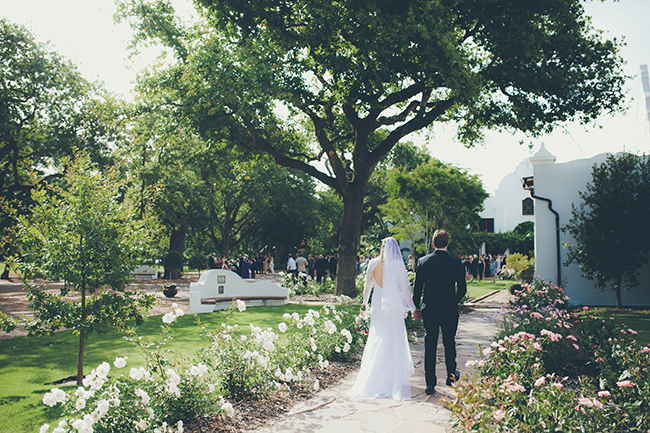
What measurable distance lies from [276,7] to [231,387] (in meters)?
12.5

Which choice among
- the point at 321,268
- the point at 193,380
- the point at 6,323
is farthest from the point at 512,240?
the point at 6,323

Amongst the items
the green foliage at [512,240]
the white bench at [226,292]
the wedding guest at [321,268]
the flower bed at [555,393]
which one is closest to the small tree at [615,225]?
the flower bed at [555,393]

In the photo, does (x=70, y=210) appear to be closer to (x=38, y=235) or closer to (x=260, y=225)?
(x=38, y=235)

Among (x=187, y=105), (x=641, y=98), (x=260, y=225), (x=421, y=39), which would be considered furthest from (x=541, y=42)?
(x=260, y=225)

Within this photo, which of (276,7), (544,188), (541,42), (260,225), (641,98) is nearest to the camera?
(541,42)

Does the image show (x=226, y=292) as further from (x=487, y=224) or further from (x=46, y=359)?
(x=487, y=224)

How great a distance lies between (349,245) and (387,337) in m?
10.6

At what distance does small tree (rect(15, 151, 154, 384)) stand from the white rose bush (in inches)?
27.2

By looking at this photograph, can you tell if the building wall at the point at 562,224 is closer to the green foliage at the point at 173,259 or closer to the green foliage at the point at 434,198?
the green foliage at the point at 434,198

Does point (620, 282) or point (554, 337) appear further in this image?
point (620, 282)

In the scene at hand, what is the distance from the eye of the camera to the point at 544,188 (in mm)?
15984

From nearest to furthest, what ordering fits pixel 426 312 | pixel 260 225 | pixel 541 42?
pixel 426 312 → pixel 541 42 → pixel 260 225

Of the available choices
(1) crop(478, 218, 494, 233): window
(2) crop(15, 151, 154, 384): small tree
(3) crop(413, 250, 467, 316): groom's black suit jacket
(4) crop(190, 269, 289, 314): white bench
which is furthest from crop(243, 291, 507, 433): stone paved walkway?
(1) crop(478, 218, 494, 233): window

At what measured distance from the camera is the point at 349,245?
16781mm
